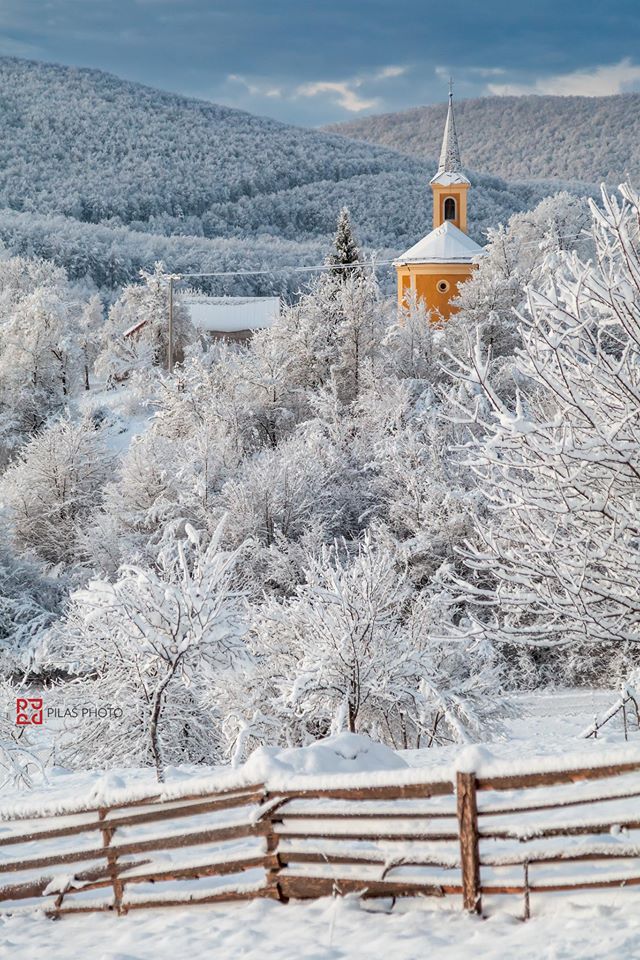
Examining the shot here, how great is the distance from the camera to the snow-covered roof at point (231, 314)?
66.6 metres

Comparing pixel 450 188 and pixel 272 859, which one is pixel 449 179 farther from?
pixel 272 859

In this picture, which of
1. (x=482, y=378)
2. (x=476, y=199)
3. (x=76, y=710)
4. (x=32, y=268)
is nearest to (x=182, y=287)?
(x=32, y=268)

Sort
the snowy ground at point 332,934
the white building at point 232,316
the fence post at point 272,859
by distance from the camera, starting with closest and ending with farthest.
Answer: the snowy ground at point 332,934 < the fence post at point 272,859 < the white building at point 232,316

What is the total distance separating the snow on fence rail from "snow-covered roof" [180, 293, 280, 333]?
57.6 meters

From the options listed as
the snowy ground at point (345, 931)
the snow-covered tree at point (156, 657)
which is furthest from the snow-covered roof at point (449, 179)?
the snowy ground at point (345, 931)

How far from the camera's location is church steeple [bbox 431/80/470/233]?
190 feet

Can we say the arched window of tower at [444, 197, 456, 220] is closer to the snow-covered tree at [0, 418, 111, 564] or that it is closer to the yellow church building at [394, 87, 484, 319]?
the yellow church building at [394, 87, 484, 319]

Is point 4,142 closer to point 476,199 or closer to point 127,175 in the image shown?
point 127,175

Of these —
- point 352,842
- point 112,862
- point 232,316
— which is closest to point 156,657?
point 112,862

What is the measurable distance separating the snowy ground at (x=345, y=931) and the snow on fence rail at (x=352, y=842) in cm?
10

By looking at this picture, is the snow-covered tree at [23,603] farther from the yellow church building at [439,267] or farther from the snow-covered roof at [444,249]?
the snow-covered roof at [444,249]

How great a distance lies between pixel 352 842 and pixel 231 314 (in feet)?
204

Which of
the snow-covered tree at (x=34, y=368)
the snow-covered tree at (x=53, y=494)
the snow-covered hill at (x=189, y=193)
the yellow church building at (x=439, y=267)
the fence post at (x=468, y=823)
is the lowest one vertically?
the fence post at (x=468, y=823)

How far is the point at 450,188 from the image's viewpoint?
58312mm
